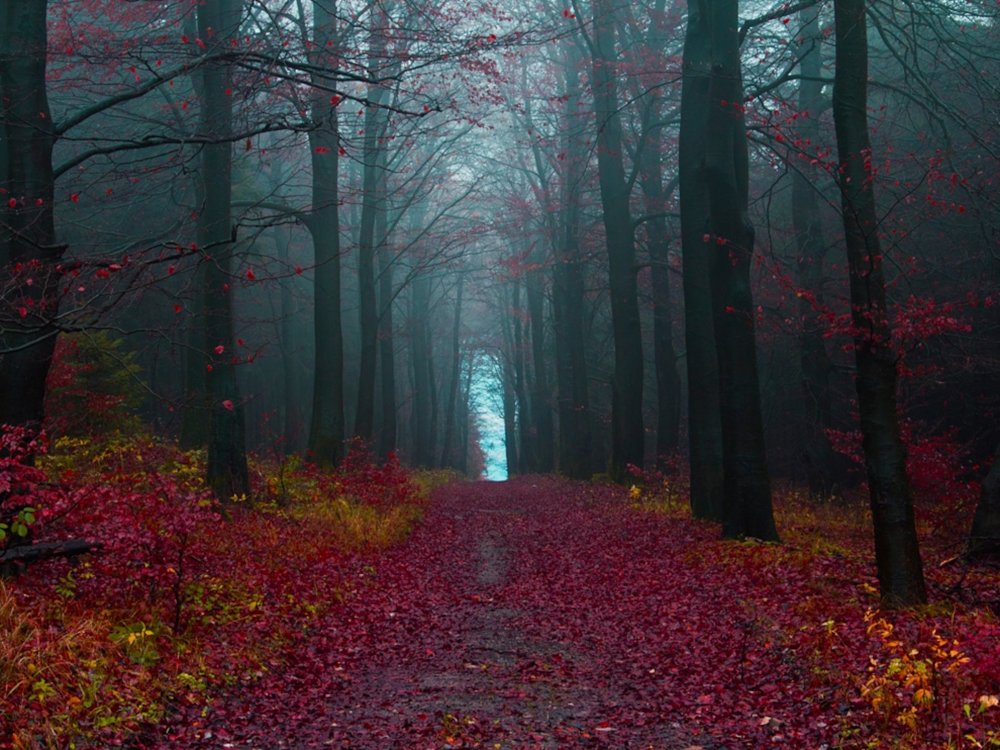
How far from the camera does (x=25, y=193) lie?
7.88 metres

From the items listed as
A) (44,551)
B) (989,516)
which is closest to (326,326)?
(44,551)

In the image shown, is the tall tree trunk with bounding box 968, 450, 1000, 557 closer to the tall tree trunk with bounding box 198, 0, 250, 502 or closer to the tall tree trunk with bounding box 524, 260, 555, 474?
the tall tree trunk with bounding box 198, 0, 250, 502

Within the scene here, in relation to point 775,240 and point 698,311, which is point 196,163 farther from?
point 775,240

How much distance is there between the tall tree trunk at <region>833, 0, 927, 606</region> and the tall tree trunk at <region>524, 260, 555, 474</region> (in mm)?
27325

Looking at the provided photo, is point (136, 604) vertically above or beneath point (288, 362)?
beneath

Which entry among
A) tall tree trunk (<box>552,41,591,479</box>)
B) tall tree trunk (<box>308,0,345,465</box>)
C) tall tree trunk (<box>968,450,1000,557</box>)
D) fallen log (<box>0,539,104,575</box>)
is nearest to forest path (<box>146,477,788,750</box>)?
fallen log (<box>0,539,104,575</box>)

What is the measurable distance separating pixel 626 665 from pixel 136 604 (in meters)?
3.80

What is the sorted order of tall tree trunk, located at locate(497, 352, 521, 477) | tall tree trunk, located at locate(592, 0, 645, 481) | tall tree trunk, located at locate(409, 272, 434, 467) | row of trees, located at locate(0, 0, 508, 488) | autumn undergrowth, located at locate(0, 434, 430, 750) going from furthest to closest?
tall tree trunk, located at locate(497, 352, 521, 477) → tall tree trunk, located at locate(409, 272, 434, 467) → tall tree trunk, located at locate(592, 0, 645, 481) → row of trees, located at locate(0, 0, 508, 488) → autumn undergrowth, located at locate(0, 434, 430, 750)

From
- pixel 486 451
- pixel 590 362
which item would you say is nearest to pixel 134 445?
pixel 590 362

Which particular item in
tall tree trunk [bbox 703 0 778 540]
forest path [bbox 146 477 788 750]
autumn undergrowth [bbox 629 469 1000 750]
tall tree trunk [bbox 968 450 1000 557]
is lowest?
forest path [bbox 146 477 788 750]

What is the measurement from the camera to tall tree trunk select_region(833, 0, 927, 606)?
737 cm

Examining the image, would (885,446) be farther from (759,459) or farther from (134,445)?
(134,445)

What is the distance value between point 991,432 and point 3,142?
17593mm

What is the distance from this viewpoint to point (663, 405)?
2247 centimetres
